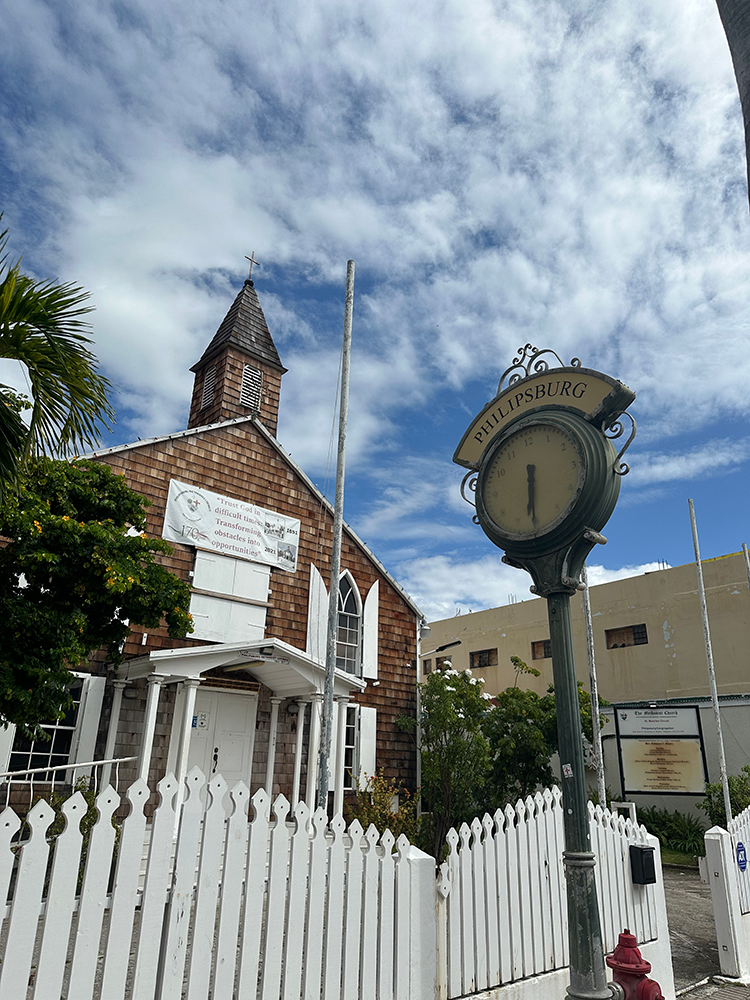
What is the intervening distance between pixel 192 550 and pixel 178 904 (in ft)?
34.6

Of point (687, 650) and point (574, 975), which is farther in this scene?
point (687, 650)

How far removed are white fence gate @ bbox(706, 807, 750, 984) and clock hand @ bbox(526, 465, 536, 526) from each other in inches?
221

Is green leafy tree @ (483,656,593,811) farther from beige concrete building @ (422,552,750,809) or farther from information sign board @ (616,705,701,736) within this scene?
beige concrete building @ (422,552,750,809)

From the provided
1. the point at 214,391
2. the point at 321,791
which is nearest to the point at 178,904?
the point at 321,791

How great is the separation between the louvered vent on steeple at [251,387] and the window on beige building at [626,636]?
16818 mm

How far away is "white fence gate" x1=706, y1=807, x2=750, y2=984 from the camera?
23.5ft

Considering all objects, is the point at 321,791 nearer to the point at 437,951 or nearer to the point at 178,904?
the point at 437,951

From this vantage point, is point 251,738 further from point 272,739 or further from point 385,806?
point 385,806

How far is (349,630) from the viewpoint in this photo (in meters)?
15.6

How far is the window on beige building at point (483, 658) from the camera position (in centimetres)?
3234

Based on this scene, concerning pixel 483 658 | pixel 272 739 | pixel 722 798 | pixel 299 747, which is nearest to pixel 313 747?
pixel 299 747

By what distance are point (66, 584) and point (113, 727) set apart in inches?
159

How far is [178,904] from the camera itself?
3457 millimetres

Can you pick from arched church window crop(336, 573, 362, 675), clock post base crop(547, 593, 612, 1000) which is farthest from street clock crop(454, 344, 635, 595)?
arched church window crop(336, 573, 362, 675)
